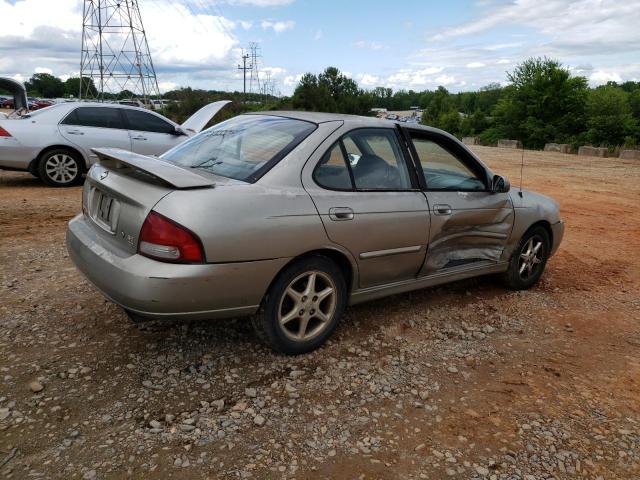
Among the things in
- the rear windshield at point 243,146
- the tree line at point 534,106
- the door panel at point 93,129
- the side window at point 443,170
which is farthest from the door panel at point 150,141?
the tree line at point 534,106

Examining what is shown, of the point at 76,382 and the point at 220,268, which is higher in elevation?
the point at 220,268

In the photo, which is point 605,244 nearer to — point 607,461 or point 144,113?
point 607,461

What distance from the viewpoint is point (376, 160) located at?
146 inches

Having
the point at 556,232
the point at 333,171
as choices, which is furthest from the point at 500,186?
the point at 333,171

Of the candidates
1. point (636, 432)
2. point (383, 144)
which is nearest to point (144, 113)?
point (383, 144)

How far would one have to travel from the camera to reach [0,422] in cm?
256

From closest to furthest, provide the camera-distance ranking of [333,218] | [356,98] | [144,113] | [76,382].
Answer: [76,382]
[333,218]
[144,113]
[356,98]

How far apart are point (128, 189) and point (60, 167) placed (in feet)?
22.6

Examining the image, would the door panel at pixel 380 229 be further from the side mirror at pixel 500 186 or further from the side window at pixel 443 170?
the side mirror at pixel 500 186

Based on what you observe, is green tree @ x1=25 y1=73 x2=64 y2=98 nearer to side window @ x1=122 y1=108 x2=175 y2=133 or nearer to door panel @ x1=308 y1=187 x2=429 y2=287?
side window @ x1=122 y1=108 x2=175 y2=133

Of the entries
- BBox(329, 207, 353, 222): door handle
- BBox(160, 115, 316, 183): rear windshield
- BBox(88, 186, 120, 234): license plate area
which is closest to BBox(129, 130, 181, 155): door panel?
BBox(160, 115, 316, 183): rear windshield

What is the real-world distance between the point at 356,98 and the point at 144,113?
53.4 metres

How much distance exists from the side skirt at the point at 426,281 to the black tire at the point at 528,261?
0.41 feet

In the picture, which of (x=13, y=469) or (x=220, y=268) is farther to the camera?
(x=220, y=268)
